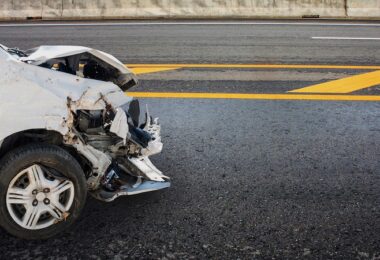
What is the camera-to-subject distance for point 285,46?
937 cm

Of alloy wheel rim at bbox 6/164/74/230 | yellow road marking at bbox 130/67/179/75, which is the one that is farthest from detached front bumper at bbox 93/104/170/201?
yellow road marking at bbox 130/67/179/75

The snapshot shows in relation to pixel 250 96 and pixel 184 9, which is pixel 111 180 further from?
pixel 184 9

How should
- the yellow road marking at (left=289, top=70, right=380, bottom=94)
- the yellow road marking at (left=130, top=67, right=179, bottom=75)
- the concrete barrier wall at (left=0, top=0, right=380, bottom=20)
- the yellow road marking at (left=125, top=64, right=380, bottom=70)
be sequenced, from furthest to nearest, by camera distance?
the concrete barrier wall at (left=0, top=0, right=380, bottom=20), the yellow road marking at (left=125, top=64, right=380, bottom=70), the yellow road marking at (left=130, top=67, right=179, bottom=75), the yellow road marking at (left=289, top=70, right=380, bottom=94)

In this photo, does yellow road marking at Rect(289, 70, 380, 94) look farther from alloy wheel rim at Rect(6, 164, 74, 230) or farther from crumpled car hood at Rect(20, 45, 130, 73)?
alloy wheel rim at Rect(6, 164, 74, 230)

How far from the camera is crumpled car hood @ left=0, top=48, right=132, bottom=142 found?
294 cm

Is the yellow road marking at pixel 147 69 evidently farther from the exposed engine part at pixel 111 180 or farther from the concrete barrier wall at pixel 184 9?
the concrete barrier wall at pixel 184 9

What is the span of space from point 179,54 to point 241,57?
1.07m

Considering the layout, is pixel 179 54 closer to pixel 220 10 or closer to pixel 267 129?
pixel 267 129

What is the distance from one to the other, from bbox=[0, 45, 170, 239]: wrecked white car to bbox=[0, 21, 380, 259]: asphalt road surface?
195 millimetres

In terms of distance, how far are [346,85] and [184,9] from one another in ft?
24.0

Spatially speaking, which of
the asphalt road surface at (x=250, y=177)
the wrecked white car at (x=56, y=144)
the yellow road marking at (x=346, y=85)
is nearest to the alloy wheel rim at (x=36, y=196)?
the wrecked white car at (x=56, y=144)

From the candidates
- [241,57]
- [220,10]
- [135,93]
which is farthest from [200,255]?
[220,10]

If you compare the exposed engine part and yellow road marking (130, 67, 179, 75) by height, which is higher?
yellow road marking (130, 67, 179, 75)

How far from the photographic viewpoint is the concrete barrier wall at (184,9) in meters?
13.1
